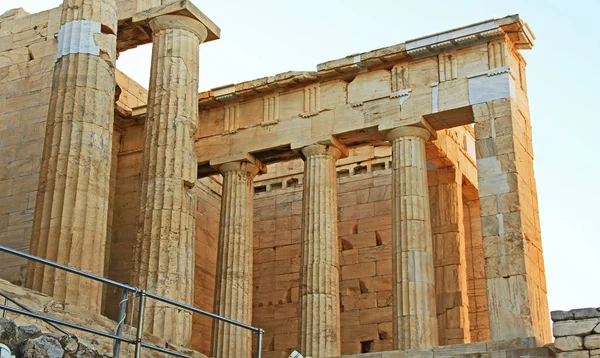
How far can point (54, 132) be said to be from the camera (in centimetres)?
2044

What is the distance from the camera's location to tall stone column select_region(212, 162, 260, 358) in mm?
25016

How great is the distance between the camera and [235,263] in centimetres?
2594

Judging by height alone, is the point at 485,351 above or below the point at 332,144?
below

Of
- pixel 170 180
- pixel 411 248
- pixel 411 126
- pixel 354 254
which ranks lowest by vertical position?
pixel 411 248

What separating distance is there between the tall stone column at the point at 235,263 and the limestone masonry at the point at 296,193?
0.05 m

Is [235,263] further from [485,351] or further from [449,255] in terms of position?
[485,351]

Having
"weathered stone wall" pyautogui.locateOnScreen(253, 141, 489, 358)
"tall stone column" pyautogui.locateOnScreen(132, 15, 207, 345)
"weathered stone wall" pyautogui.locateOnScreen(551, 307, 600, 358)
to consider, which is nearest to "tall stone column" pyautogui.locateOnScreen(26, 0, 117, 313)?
"tall stone column" pyautogui.locateOnScreen(132, 15, 207, 345)

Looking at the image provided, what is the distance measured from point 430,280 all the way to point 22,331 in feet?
47.9

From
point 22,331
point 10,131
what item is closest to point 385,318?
point 10,131

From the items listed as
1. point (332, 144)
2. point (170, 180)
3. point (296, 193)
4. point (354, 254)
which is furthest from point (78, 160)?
point (296, 193)

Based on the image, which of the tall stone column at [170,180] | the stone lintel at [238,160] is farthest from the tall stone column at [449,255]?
the tall stone column at [170,180]

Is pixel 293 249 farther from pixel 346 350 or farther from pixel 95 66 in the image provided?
pixel 95 66

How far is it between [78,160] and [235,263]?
706 centimetres

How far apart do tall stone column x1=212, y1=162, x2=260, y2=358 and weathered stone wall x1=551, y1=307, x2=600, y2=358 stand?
9.78m
